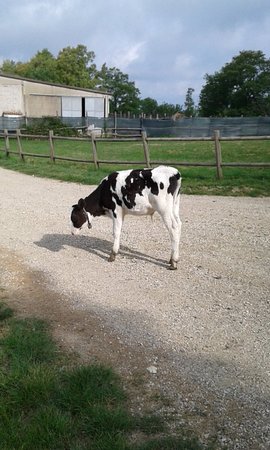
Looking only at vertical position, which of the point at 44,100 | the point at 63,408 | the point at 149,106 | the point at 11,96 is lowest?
the point at 63,408

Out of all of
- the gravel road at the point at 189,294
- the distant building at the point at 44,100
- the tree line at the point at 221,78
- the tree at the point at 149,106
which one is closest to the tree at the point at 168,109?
the tree at the point at 149,106

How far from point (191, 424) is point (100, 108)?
45761 millimetres

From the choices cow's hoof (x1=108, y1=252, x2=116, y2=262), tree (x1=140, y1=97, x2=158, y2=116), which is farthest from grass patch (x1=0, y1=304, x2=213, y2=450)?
tree (x1=140, y1=97, x2=158, y2=116)

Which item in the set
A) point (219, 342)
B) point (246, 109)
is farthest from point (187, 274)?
Answer: point (246, 109)

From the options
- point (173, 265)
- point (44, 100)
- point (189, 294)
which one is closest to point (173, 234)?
point (173, 265)

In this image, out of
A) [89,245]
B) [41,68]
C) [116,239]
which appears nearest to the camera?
[116,239]

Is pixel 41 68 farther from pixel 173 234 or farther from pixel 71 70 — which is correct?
pixel 173 234

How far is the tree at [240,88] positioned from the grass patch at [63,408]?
6226cm

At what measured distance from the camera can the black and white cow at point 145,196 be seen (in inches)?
225

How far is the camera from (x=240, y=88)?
64562mm

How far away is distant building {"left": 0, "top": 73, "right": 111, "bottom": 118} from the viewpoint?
39.7 meters

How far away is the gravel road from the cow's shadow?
0.02 metres

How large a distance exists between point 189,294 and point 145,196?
5.10ft

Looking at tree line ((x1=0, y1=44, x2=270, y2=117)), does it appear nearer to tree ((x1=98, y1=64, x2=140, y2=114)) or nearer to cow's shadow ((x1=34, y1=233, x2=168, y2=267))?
tree ((x1=98, y1=64, x2=140, y2=114))
